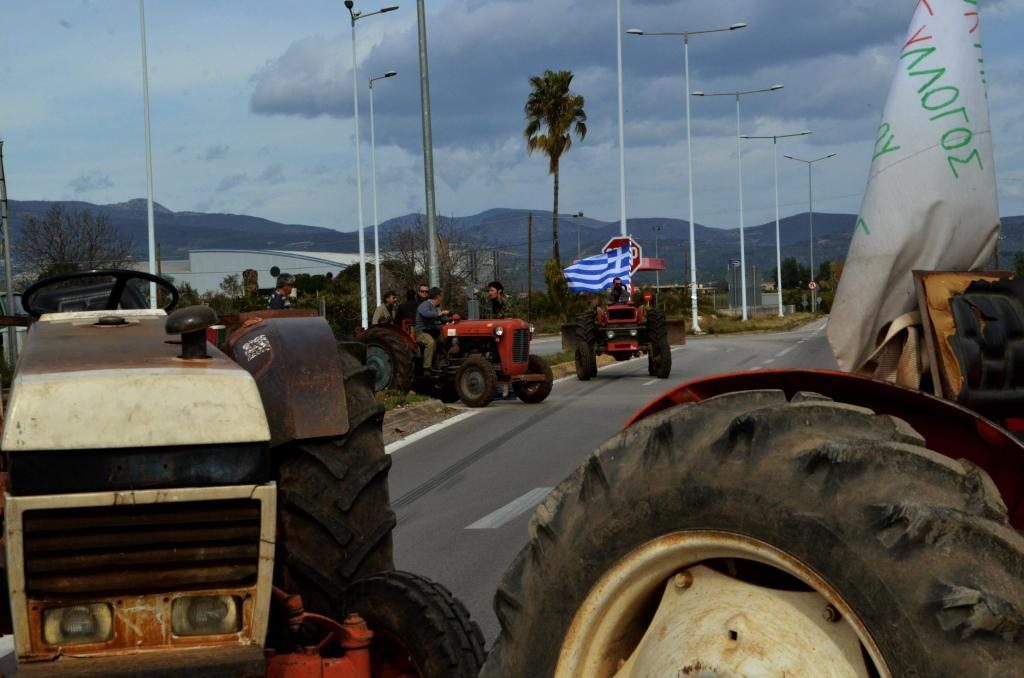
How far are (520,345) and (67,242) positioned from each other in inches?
1561

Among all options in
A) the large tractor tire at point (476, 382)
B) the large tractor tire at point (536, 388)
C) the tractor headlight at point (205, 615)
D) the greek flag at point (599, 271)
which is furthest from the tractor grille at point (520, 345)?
the tractor headlight at point (205, 615)

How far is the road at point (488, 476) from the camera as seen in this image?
8.36m

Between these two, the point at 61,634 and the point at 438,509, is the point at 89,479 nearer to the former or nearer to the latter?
the point at 61,634

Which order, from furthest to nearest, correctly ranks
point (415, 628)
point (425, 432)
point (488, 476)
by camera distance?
point (425, 432) < point (488, 476) < point (415, 628)

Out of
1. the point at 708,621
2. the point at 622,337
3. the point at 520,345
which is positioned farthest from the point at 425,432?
the point at 708,621

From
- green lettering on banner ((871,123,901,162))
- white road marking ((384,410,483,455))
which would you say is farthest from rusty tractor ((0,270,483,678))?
white road marking ((384,410,483,455))

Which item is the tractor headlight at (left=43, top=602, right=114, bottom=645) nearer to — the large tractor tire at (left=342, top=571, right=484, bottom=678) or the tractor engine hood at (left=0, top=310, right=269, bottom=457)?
the tractor engine hood at (left=0, top=310, right=269, bottom=457)

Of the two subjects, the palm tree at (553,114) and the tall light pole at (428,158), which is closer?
the tall light pole at (428,158)

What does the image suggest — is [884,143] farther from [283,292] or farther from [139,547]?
[283,292]

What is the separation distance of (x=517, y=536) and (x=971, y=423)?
21.9 feet

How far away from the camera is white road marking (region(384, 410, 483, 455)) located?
15836 mm

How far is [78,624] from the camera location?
145 inches

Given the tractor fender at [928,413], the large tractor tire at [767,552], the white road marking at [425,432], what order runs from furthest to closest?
the white road marking at [425,432]
the tractor fender at [928,413]
the large tractor tire at [767,552]

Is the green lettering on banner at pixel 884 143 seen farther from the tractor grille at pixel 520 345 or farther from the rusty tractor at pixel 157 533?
the tractor grille at pixel 520 345
